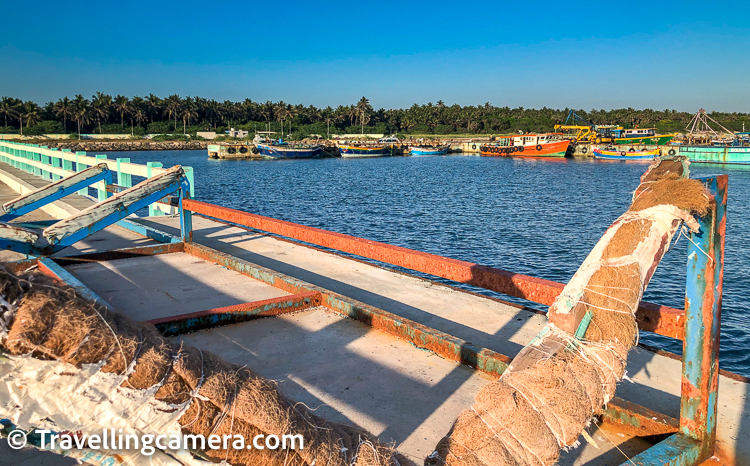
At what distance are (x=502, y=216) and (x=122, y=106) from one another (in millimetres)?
131278

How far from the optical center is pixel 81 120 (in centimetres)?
12388

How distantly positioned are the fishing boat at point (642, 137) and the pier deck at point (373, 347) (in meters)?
91.4

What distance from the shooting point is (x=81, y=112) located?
122938 millimetres

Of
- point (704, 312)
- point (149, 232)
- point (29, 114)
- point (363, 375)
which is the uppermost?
point (29, 114)

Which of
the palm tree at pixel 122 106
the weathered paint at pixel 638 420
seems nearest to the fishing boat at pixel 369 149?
the palm tree at pixel 122 106

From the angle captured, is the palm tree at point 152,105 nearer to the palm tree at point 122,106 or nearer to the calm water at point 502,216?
the palm tree at point 122,106

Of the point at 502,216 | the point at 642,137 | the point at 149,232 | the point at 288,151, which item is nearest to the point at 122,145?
the point at 288,151

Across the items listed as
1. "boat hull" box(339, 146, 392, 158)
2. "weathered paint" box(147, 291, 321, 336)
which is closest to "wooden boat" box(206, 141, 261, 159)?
"boat hull" box(339, 146, 392, 158)

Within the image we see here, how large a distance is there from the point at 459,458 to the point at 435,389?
1876 mm

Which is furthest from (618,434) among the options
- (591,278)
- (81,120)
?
(81,120)

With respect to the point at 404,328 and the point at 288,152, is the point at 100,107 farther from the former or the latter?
the point at 404,328

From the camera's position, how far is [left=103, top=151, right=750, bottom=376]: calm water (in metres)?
14.0

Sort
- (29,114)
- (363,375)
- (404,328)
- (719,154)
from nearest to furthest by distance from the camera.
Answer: (363,375)
(404,328)
(719,154)
(29,114)

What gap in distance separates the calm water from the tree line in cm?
8970
